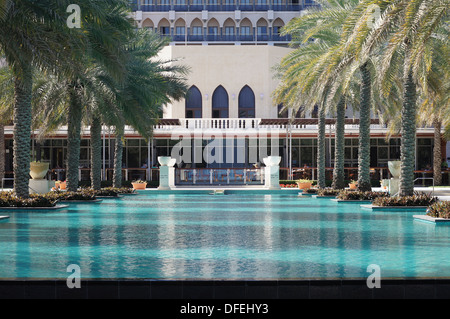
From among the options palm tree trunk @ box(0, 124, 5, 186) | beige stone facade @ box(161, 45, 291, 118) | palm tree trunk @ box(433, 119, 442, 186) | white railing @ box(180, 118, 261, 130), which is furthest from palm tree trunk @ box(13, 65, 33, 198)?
beige stone facade @ box(161, 45, 291, 118)

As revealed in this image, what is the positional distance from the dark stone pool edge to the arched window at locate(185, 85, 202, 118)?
40.6m

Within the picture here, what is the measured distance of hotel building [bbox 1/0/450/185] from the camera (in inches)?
1448

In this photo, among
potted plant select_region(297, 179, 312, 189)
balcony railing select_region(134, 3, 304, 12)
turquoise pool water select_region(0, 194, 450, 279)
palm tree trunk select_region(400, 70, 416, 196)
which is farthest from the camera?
balcony railing select_region(134, 3, 304, 12)

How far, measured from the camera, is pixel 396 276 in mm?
7262

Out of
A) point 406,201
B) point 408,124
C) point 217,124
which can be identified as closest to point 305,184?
point 217,124

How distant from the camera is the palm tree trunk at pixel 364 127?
21453 mm

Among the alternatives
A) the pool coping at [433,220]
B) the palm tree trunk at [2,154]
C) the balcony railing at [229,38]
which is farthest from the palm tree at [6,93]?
the balcony railing at [229,38]

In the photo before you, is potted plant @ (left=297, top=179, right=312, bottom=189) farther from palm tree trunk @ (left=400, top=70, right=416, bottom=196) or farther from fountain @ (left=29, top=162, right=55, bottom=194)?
palm tree trunk @ (left=400, top=70, right=416, bottom=196)

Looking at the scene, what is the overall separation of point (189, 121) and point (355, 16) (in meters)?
24.3

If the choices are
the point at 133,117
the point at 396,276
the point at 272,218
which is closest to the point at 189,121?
the point at 133,117

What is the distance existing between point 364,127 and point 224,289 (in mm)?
16140
